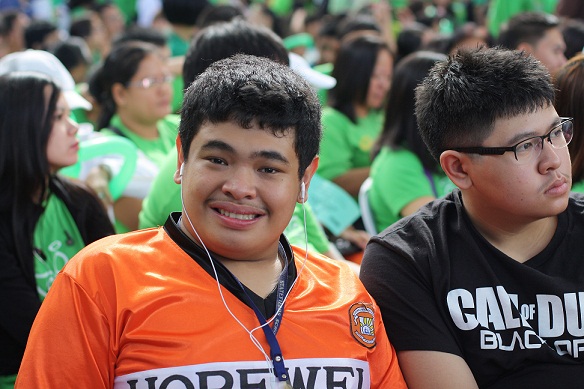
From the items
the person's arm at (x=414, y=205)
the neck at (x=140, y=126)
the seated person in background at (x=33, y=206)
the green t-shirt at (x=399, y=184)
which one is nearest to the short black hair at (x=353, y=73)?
the neck at (x=140, y=126)

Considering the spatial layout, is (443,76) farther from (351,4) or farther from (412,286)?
(351,4)

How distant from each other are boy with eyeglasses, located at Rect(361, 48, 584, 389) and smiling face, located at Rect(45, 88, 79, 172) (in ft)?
4.45

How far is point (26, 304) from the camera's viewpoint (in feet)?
8.34

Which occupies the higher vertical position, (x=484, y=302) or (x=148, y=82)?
(x=148, y=82)

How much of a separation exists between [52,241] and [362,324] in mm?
1287

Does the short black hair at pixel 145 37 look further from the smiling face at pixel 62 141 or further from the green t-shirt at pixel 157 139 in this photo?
the smiling face at pixel 62 141

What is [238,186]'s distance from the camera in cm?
187

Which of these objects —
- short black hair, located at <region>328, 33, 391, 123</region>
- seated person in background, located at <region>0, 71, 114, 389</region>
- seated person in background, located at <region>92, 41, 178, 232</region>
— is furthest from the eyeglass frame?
seated person in background, located at <region>0, 71, 114, 389</region>

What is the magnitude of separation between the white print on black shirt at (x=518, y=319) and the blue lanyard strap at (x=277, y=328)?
0.43m

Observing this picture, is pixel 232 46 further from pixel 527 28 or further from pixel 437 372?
pixel 527 28

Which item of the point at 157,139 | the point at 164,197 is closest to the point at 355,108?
the point at 157,139

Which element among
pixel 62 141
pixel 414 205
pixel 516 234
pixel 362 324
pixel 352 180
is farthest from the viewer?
pixel 352 180

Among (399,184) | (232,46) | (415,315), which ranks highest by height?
(232,46)

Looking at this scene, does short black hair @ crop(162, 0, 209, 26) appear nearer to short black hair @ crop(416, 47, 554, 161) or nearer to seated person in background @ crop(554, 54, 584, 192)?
seated person in background @ crop(554, 54, 584, 192)
